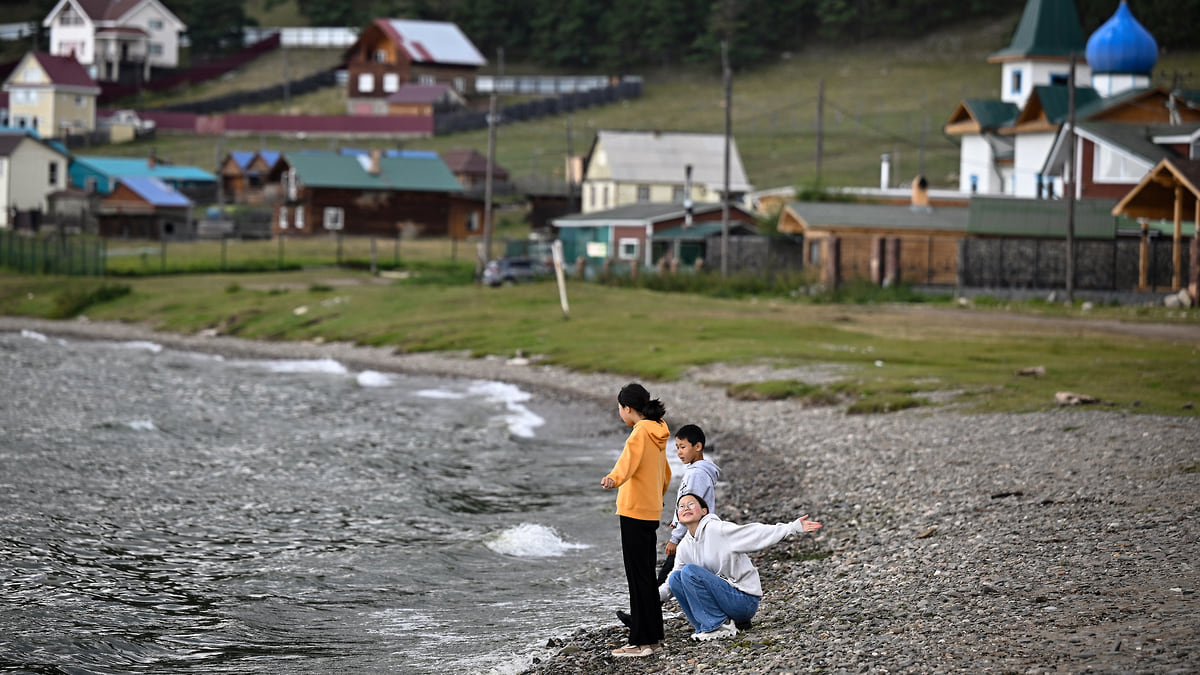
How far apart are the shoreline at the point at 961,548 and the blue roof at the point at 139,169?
79276 millimetres

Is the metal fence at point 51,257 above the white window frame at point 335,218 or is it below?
below

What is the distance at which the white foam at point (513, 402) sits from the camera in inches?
1119

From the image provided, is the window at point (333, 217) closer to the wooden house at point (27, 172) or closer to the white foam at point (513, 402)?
the wooden house at point (27, 172)

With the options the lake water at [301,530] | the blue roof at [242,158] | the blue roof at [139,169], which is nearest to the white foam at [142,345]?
the lake water at [301,530]

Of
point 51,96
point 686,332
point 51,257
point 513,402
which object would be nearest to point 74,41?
point 51,96

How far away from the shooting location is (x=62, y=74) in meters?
128

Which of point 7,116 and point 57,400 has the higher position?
point 7,116

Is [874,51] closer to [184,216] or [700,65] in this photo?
[700,65]

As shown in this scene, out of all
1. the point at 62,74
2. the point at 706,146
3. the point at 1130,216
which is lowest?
the point at 1130,216

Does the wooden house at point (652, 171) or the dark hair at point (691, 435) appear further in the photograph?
the wooden house at point (652, 171)

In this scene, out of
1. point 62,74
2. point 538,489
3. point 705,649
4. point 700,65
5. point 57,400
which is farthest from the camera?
point 700,65

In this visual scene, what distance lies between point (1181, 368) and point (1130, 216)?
2326 centimetres

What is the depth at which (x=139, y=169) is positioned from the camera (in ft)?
323

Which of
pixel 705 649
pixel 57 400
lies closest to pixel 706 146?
pixel 57 400
